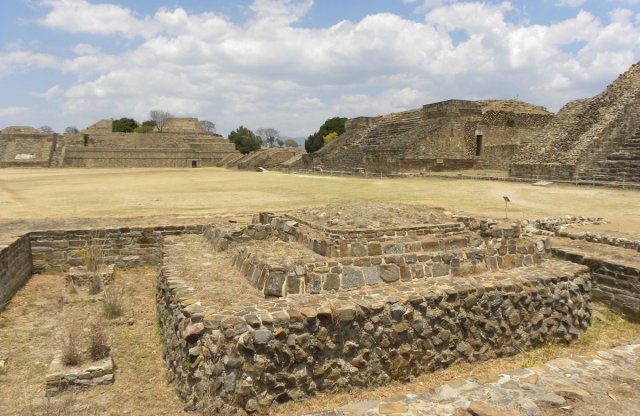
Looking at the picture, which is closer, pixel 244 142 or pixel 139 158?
pixel 139 158

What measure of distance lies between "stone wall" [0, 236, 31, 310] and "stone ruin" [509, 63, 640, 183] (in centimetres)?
1886

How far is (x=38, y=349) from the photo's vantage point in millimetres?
6297

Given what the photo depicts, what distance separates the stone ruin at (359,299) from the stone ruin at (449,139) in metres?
20.1

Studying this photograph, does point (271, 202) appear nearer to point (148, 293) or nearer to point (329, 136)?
point (148, 293)

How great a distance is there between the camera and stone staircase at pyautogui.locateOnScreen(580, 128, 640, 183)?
688 inches

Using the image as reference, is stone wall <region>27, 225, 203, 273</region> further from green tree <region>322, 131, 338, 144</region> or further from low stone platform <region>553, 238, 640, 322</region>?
green tree <region>322, 131, 338, 144</region>

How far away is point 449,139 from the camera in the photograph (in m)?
29.2

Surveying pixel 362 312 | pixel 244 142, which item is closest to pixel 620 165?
pixel 362 312

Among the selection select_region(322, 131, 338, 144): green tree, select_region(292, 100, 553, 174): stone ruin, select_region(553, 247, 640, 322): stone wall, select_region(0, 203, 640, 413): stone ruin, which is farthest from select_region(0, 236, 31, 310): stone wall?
select_region(322, 131, 338, 144): green tree

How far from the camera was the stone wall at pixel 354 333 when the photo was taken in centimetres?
420

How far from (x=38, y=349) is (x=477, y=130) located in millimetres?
28473

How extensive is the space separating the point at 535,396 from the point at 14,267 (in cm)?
898

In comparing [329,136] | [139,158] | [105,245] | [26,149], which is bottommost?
[105,245]

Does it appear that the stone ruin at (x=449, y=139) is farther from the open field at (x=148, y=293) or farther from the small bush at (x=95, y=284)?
the small bush at (x=95, y=284)
